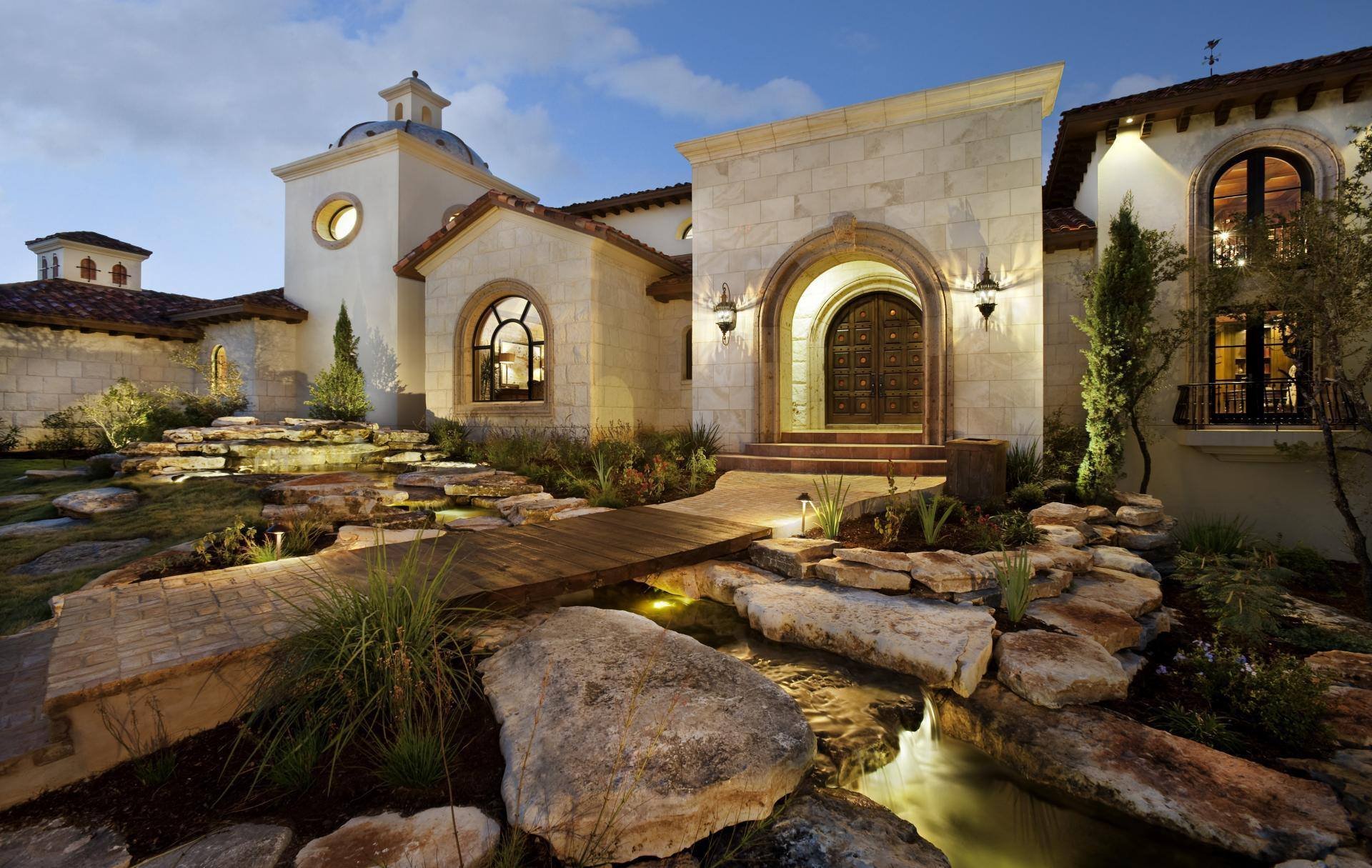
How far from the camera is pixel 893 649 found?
391 centimetres

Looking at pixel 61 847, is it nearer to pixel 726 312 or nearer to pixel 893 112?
pixel 726 312

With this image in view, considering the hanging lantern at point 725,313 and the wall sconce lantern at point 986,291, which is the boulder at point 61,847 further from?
the wall sconce lantern at point 986,291

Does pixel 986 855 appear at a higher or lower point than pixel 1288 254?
lower

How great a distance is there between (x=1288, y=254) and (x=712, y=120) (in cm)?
12925

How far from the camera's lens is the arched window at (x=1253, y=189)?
9.17m

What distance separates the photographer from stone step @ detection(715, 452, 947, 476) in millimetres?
8188

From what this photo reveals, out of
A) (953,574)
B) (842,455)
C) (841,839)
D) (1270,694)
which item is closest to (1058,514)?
(953,574)

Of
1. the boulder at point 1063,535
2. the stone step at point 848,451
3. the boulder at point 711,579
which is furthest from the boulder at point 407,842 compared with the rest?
the stone step at point 848,451

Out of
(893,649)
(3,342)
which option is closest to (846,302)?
(893,649)

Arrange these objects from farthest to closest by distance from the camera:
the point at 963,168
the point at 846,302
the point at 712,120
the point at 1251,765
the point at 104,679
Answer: the point at 712,120 < the point at 846,302 < the point at 963,168 < the point at 1251,765 < the point at 104,679

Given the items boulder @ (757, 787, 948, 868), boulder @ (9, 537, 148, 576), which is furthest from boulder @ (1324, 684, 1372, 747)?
boulder @ (9, 537, 148, 576)

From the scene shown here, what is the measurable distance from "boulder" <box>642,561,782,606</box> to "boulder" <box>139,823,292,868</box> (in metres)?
3.22

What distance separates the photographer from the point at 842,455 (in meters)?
8.93

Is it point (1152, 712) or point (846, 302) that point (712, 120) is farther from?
point (1152, 712)
